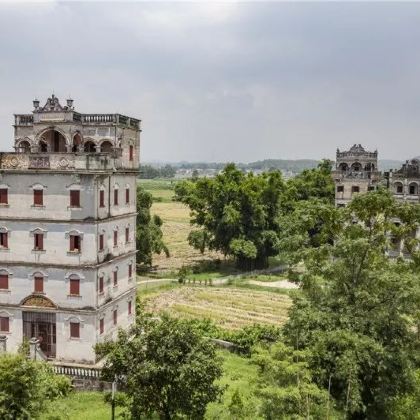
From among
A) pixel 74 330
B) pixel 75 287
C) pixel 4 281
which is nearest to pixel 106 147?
pixel 75 287

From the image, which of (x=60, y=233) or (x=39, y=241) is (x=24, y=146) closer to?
(x=39, y=241)

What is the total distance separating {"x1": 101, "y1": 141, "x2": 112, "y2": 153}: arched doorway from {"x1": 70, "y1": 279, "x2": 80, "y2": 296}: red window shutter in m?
7.80

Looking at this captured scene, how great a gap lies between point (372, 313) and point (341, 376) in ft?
11.6

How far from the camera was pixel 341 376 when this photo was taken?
72.9 feet

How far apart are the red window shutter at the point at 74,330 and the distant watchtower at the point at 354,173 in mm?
40404

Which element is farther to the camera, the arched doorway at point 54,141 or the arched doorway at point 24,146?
the arched doorway at point 24,146

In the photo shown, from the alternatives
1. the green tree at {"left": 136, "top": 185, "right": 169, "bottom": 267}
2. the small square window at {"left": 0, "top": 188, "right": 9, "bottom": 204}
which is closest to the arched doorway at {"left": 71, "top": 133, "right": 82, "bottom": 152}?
the small square window at {"left": 0, "top": 188, "right": 9, "bottom": 204}

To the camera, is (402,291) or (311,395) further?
(402,291)

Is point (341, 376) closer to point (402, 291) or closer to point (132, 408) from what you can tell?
point (402, 291)

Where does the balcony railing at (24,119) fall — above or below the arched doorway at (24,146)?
above

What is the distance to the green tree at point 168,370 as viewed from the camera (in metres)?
21.1

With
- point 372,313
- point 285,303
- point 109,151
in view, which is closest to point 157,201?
point 285,303

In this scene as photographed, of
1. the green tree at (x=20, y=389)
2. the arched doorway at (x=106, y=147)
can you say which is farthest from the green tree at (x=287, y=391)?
the arched doorway at (x=106, y=147)

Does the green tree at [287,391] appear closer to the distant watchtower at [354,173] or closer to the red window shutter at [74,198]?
the red window shutter at [74,198]
